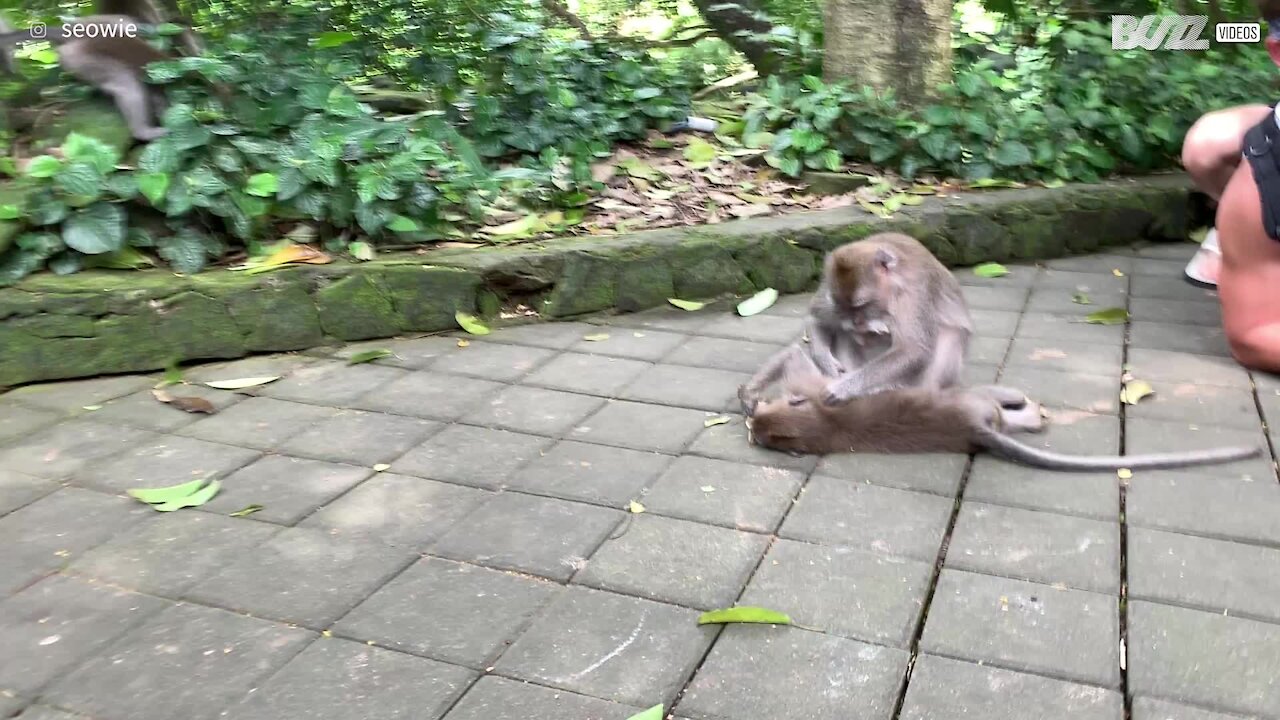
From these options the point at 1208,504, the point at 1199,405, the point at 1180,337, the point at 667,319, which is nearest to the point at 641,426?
the point at 667,319

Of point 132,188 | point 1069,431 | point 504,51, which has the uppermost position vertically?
point 504,51

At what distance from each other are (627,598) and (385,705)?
0.65 m

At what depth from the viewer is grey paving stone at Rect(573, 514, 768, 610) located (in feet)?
8.18

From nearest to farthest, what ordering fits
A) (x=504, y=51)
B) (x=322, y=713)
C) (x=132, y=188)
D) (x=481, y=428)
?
(x=322, y=713), (x=481, y=428), (x=132, y=188), (x=504, y=51)

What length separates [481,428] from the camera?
3506 millimetres

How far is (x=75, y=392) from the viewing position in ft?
13.0

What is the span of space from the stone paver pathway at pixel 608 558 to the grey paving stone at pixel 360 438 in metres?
0.01

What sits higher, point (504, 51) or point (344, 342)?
point (504, 51)

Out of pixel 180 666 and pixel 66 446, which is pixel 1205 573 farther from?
pixel 66 446

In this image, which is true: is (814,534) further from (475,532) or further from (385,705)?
(385,705)

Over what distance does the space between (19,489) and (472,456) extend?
1.42 metres

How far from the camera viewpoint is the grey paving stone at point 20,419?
355cm

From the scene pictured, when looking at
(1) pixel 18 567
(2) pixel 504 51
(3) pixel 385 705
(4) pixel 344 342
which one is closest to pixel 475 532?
(3) pixel 385 705

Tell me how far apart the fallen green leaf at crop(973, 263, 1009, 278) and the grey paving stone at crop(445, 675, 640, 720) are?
12.5ft
